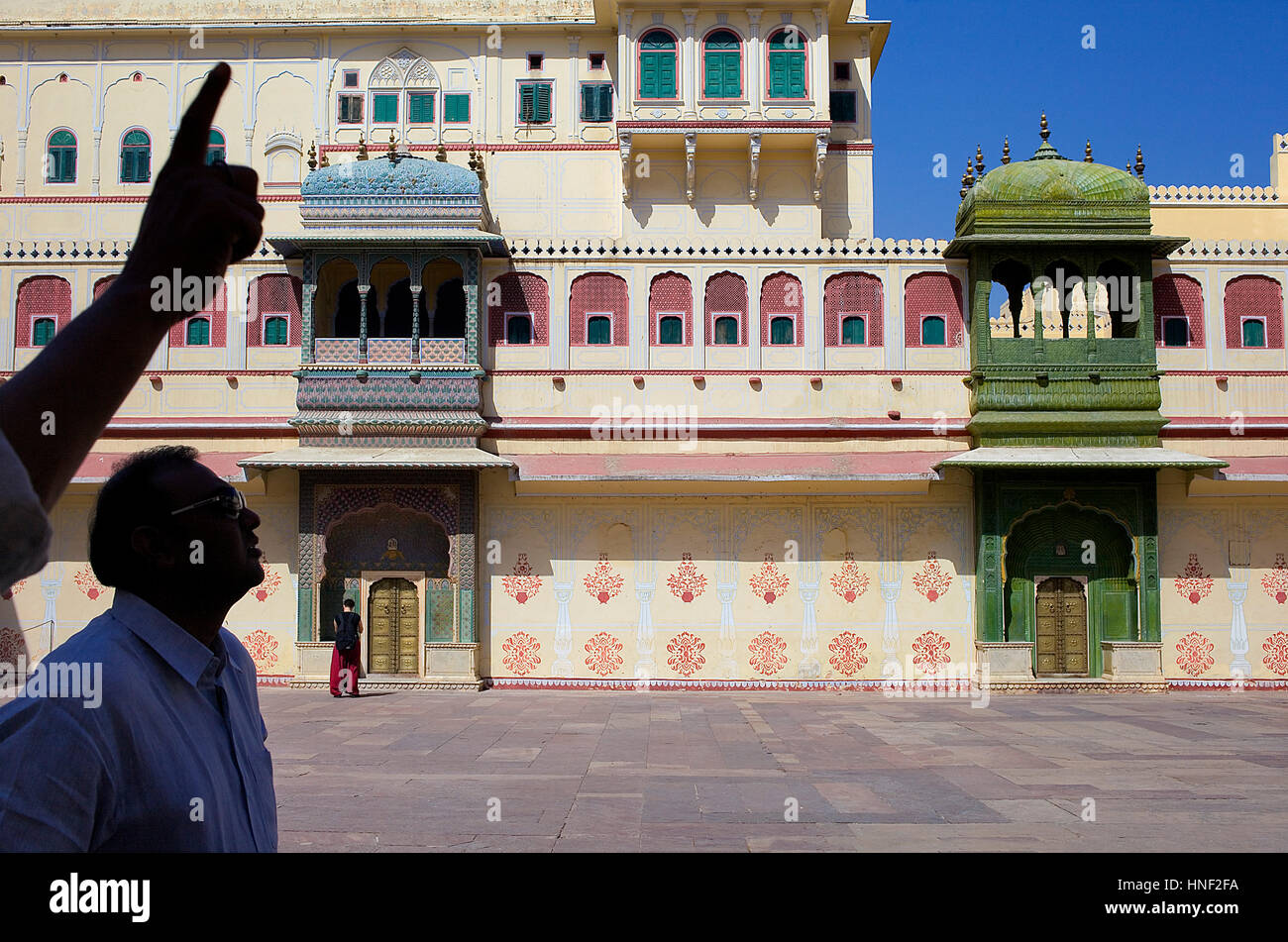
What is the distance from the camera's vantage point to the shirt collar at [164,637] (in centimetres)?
225

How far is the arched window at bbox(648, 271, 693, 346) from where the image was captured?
19219 mm

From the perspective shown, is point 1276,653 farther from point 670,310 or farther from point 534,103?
point 534,103

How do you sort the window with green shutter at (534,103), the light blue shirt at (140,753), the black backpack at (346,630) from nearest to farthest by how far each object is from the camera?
the light blue shirt at (140,753) → the black backpack at (346,630) → the window with green shutter at (534,103)

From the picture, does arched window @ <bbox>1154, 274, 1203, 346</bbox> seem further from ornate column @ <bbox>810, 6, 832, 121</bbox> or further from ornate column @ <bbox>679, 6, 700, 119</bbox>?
ornate column @ <bbox>679, 6, 700, 119</bbox>

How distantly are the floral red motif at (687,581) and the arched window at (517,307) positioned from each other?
449 centimetres

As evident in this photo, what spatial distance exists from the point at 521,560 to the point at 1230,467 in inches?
466

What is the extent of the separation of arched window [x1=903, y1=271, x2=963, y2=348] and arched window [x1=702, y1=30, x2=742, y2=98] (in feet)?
20.1

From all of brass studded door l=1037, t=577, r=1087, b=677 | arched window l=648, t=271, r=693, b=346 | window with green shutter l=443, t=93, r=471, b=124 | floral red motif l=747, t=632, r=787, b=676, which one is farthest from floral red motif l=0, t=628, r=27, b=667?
brass studded door l=1037, t=577, r=1087, b=677

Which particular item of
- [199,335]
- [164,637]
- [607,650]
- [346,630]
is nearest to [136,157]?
[199,335]

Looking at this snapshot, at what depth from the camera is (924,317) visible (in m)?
19.2

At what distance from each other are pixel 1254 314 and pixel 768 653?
1021cm

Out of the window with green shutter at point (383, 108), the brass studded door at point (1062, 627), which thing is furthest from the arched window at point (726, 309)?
the window with green shutter at point (383, 108)

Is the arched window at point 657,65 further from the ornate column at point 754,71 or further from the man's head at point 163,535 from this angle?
the man's head at point 163,535
